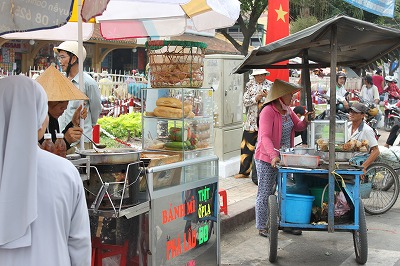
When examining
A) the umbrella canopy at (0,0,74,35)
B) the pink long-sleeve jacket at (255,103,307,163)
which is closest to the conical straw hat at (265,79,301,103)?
the pink long-sleeve jacket at (255,103,307,163)

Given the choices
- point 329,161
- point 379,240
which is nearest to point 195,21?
point 329,161

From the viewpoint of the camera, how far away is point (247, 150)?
8883 mm

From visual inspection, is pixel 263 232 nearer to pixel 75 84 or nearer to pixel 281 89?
pixel 281 89

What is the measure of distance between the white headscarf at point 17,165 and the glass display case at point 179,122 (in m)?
2.46

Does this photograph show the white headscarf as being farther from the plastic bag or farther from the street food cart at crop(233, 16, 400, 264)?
the plastic bag

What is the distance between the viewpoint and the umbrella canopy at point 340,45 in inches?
207

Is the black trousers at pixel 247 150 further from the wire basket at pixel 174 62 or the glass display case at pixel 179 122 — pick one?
the wire basket at pixel 174 62

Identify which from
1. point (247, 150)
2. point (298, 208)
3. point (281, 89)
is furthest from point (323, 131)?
point (247, 150)

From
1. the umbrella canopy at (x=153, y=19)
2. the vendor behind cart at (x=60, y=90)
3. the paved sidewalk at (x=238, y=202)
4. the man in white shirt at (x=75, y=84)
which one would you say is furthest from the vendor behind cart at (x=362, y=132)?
the vendor behind cart at (x=60, y=90)

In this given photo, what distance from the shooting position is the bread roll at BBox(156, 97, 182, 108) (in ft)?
15.4

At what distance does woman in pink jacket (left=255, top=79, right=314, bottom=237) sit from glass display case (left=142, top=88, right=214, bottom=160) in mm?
1083

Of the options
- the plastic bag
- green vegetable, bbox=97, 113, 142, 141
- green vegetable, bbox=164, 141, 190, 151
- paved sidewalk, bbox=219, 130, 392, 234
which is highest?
green vegetable, bbox=164, 141, 190, 151

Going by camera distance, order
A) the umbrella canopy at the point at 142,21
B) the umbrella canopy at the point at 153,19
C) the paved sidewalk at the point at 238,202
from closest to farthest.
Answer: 1. the umbrella canopy at the point at 142,21
2. the umbrella canopy at the point at 153,19
3. the paved sidewalk at the point at 238,202

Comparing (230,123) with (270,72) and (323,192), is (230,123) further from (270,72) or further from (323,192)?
(323,192)
